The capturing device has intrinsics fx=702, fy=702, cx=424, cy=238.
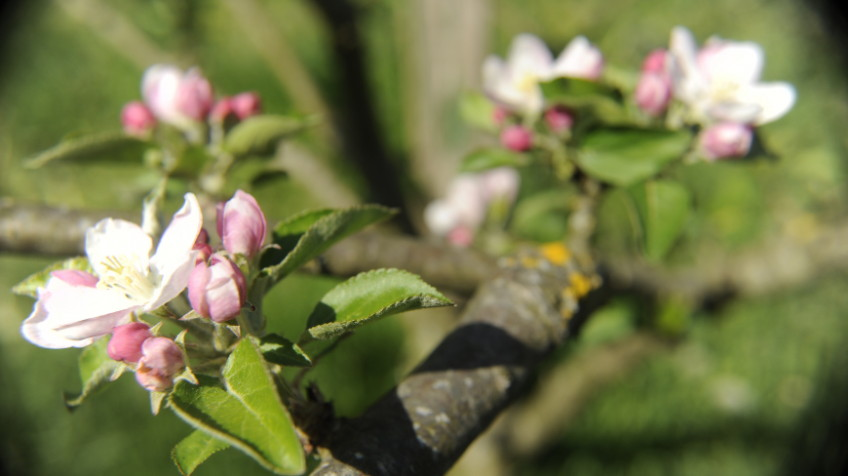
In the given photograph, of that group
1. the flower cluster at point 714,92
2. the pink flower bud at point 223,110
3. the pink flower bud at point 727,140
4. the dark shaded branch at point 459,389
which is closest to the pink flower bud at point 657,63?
the flower cluster at point 714,92

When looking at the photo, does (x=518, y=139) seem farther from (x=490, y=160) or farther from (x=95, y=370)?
(x=95, y=370)

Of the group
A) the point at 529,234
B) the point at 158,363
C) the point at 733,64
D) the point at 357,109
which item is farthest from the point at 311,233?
the point at 357,109

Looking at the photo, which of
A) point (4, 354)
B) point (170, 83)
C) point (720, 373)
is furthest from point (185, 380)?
point (4, 354)

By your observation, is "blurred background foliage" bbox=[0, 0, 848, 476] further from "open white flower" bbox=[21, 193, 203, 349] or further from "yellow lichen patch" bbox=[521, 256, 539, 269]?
"open white flower" bbox=[21, 193, 203, 349]

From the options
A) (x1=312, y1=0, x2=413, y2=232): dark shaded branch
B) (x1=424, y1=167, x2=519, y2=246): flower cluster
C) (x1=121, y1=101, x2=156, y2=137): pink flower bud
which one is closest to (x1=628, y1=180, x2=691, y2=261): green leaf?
(x1=424, y1=167, x2=519, y2=246): flower cluster

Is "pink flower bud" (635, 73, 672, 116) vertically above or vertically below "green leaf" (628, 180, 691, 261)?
above

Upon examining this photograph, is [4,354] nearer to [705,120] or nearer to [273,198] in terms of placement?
[273,198]
